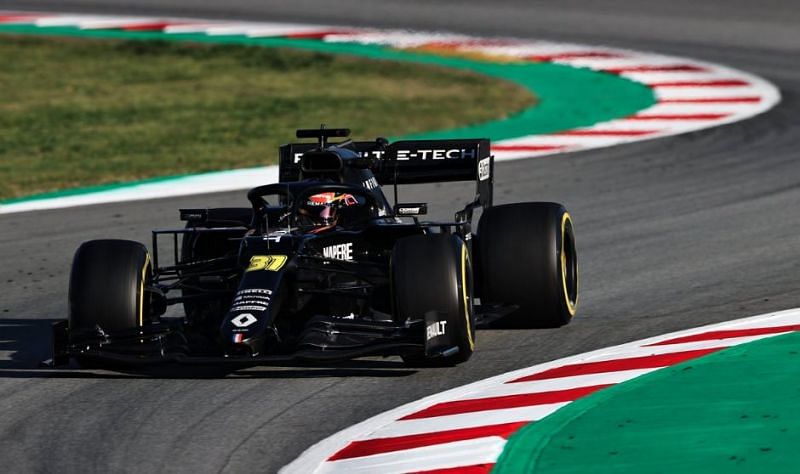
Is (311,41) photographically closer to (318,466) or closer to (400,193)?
(400,193)

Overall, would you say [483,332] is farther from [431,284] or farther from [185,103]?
[185,103]

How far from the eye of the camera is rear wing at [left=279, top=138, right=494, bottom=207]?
11.7 m

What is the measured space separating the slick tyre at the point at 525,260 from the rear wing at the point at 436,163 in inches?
34.2

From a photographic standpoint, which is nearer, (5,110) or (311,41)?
(5,110)

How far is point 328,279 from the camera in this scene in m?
10.1

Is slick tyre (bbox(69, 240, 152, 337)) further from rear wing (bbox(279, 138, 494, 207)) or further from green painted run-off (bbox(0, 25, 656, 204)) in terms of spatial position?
green painted run-off (bbox(0, 25, 656, 204))

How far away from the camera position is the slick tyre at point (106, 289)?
385 inches

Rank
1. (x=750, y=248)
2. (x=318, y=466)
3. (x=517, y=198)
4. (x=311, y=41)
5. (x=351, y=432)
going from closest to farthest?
(x=318, y=466) → (x=351, y=432) → (x=750, y=248) → (x=517, y=198) → (x=311, y=41)

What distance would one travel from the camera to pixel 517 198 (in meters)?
16.6

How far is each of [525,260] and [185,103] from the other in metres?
14.6

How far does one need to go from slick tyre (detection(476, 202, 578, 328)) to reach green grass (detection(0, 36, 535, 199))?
8323mm

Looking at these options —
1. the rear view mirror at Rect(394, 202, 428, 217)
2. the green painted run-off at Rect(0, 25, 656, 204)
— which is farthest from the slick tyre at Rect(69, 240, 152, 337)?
the green painted run-off at Rect(0, 25, 656, 204)

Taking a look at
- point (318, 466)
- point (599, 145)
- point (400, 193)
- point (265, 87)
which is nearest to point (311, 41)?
point (265, 87)

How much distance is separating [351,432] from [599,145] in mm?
11517
